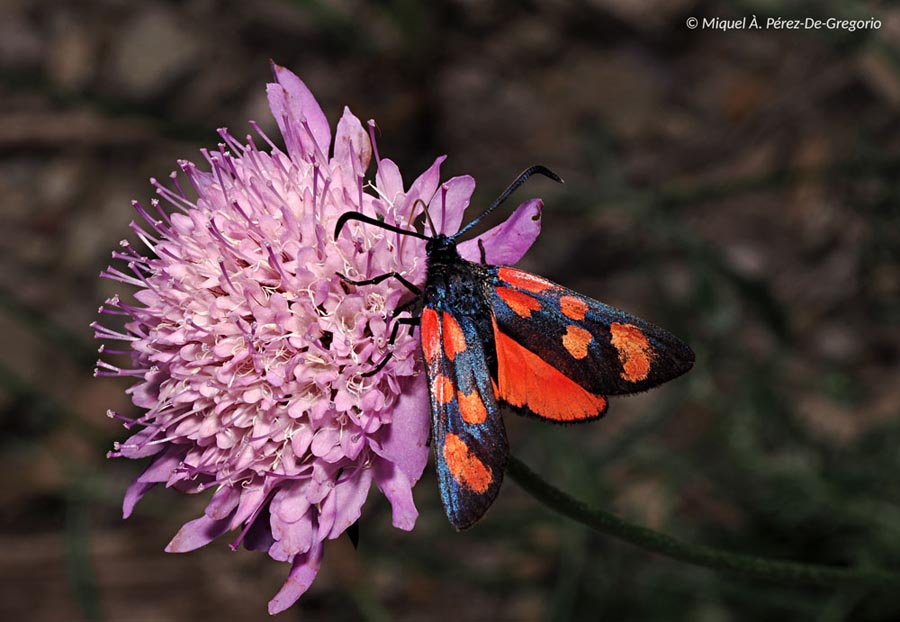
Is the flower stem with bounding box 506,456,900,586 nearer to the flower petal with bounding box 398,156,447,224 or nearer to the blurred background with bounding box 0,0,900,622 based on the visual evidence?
the flower petal with bounding box 398,156,447,224

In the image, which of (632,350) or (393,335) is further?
(393,335)

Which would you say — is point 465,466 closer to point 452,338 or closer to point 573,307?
point 452,338

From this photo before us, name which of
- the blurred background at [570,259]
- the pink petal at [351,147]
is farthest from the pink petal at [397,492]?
the blurred background at [570,259]

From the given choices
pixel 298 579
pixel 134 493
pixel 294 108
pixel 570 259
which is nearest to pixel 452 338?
pixel 298 579

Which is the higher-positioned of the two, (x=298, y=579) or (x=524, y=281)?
(x=524, y=281)

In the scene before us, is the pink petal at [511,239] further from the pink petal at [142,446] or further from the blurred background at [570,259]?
the blurred background at [570,259]

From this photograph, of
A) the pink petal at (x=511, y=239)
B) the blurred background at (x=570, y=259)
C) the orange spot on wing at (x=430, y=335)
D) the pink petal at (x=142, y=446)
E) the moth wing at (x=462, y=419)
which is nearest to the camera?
the moth wing at (x=462, y=419)

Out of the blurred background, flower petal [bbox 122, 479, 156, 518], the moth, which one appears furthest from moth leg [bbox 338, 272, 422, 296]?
the blurred background
